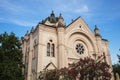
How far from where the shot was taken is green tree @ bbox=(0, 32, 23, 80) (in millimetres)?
24688

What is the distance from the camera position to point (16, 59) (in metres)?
27.3

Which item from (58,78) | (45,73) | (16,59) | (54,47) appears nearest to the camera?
(58,78)

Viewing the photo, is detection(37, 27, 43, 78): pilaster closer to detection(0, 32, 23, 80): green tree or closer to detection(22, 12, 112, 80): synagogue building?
detection(22, 12, 112, 80): synagogue building

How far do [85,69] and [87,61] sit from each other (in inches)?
44.8

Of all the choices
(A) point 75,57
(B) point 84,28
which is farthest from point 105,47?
(A) point 75,57

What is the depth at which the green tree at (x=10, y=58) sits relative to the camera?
24.7 meters

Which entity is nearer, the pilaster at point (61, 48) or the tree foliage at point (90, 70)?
the tree foliage at point (90, 70)

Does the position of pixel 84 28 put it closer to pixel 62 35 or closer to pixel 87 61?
pixel 62 35

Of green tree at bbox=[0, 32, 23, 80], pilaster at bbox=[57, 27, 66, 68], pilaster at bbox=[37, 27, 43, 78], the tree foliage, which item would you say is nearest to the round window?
pilaster at bbox=[57, 27, 66, 68]

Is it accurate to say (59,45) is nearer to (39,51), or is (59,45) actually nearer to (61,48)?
(61,48)

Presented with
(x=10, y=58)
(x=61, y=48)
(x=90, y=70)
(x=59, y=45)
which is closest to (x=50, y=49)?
(x=59, y=45)

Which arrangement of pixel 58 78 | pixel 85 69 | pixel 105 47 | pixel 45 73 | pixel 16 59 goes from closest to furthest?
pixel 85 69 < pixel 58 78 < pixel 45 73 < pixel 16 59 < pixel 105 47

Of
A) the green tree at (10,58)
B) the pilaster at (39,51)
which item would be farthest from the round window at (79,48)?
the green tree at (10,58)

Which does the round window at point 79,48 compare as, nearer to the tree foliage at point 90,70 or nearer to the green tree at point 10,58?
the green tree at point 10,58
